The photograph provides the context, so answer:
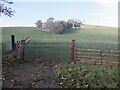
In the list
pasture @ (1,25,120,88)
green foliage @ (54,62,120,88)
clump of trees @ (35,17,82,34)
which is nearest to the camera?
green foliage @ (54,62,120,88)

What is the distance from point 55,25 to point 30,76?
600 inches

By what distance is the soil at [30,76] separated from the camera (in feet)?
45.9

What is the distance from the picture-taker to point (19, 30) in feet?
117

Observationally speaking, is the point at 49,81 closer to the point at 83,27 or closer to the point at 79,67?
the point at 79,67

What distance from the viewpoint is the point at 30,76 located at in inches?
626

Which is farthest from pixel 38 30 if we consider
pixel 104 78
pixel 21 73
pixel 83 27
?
pixel 104 78

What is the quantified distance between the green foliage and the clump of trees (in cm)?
1327

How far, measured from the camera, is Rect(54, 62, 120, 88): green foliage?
45.0 ft

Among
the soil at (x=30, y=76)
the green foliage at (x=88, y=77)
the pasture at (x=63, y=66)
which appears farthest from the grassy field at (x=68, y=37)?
the green foliage at (x=88, y=77)

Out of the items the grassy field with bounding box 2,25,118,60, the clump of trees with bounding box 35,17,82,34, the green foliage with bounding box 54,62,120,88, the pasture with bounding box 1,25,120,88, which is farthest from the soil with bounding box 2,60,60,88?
the grassy field with bounding box 2,25,118,60

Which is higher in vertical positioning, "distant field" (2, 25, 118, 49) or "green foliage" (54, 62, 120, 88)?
"distant field" (2, 25, 118, 49)

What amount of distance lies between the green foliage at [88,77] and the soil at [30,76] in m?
0.46

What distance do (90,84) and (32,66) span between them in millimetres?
6130

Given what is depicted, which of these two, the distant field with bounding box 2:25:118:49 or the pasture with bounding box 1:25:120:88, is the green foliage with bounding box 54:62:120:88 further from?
the distant field with bounding box 2:25:118:49
